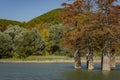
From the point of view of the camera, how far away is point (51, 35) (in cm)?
9638

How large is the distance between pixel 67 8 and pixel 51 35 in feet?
154

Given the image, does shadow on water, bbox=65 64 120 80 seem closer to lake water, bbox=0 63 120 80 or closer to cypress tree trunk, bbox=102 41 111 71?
lake water, bbox=0 63 120 80

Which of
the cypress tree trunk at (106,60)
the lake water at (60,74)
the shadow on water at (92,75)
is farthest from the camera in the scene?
the cypress tree trunk at (106,60)

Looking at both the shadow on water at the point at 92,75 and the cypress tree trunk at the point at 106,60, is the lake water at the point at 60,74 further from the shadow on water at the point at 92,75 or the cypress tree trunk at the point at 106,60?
the cypress tree trunk at the point at 106,60

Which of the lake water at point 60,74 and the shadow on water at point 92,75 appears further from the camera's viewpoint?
the lake water at point 60,74

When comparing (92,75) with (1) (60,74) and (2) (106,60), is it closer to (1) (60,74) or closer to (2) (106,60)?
(1) (60,74)

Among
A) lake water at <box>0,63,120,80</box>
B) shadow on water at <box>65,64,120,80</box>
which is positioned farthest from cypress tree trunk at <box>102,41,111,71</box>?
shadow on water at <box>65,64,120,80</box>

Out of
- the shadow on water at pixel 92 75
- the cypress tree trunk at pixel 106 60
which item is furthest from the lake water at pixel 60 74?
the cypress tree trunk at pixel 106 60

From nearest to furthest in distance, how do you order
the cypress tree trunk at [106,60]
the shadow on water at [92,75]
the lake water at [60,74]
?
the shadow on water at [92,75], the lake water at [60,74], the cypress tree trunk at [106,60]

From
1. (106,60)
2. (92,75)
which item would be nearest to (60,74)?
(92,75)

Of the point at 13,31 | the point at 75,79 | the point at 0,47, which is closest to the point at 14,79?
the point at 75,79

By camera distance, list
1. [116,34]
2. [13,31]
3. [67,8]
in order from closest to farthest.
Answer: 1. [116,34]
2. [67,8]
3. [13,31]

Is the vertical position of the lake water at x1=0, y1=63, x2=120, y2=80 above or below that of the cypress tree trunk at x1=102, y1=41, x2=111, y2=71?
below

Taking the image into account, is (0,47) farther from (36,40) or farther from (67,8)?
(67,8)
